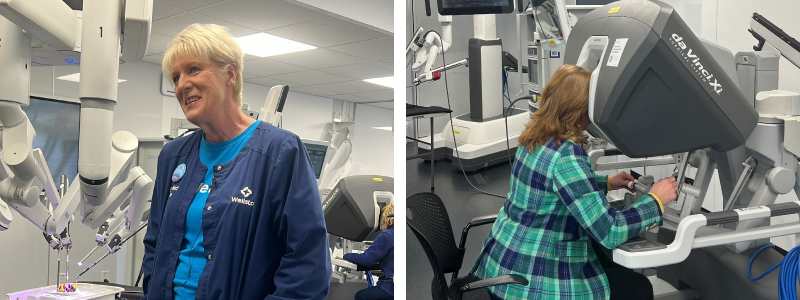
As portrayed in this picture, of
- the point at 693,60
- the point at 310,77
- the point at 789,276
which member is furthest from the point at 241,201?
the point at 310,77

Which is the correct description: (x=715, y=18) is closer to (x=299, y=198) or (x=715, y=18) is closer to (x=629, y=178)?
(x=629, y=178)

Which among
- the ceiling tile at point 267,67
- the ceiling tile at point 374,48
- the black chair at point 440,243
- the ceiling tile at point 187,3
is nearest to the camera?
the black chair at point 440,243

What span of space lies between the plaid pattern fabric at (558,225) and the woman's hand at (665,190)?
38 mm

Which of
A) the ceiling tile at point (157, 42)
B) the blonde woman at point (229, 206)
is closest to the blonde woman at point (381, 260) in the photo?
the blonde woman at point (229, 206)

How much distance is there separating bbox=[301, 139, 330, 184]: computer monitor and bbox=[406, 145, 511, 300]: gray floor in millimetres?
1968

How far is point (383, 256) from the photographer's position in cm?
248

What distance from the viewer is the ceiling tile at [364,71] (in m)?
4.14

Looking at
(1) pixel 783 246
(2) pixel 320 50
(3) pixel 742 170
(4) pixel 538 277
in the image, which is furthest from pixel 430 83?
(2) pixel 320 50

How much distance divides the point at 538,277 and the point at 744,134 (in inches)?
26.8

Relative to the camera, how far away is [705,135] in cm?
129

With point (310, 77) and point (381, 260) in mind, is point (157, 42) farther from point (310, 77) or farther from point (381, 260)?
point (381, 260)

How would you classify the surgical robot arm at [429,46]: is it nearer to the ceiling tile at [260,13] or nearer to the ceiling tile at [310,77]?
the ceiling tile at [260,13]

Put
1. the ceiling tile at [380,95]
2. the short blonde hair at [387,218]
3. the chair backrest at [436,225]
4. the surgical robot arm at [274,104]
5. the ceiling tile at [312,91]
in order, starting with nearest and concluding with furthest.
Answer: the chair backrest at [436,225]
the short blonde hair at [387,218]
the surgical robot arm at [274,104]
the ceiling tile at [380,95]
the ceiling tile at [312,91]

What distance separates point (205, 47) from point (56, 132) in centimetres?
400
